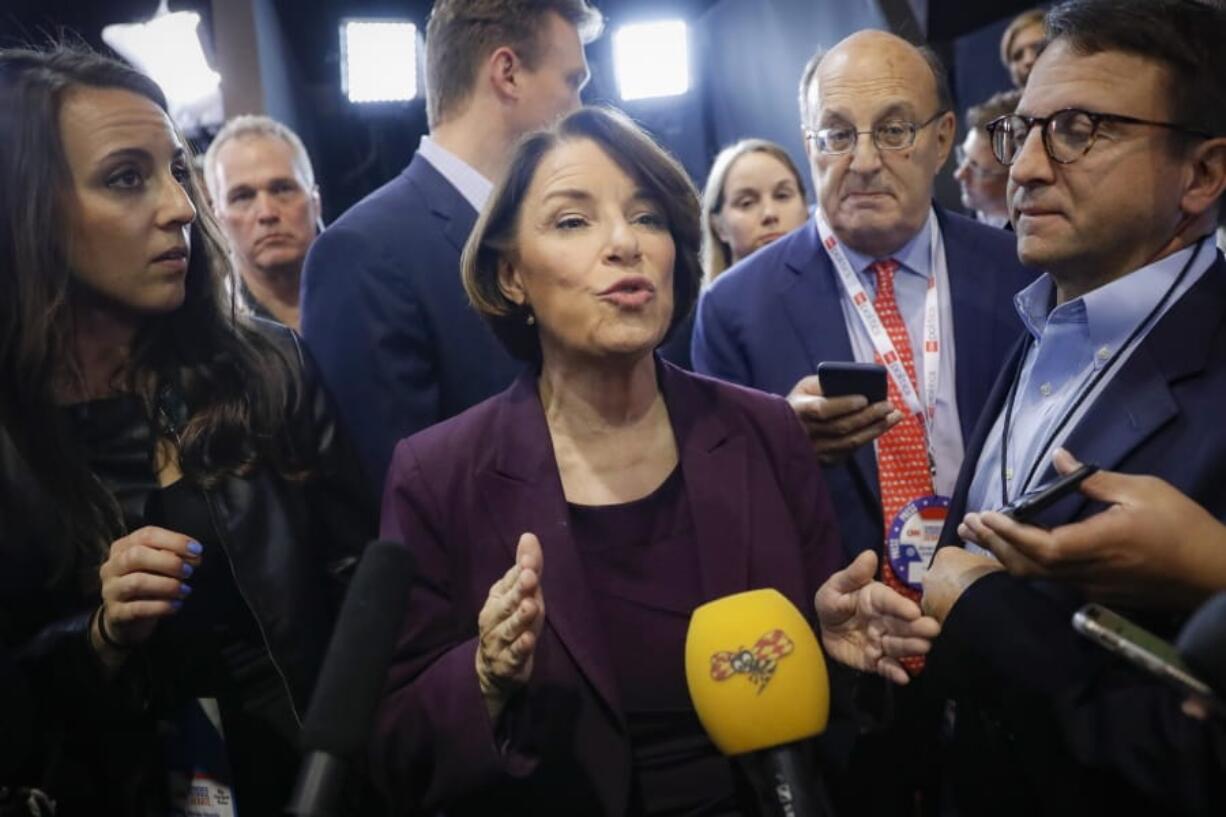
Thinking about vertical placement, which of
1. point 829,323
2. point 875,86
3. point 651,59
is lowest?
point 829,323

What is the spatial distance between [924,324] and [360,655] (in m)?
1.74

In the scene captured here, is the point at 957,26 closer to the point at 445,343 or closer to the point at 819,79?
the point at 819,79

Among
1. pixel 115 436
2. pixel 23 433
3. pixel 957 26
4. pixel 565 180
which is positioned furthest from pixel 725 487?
pixel 957 26

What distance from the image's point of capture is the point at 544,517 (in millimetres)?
1863

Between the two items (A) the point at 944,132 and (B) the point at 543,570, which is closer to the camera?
(B) the point at 543,570

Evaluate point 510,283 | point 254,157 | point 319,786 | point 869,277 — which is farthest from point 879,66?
point 254,157

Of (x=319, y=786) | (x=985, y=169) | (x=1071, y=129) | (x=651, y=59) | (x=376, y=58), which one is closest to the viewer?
(x=319, y=786)

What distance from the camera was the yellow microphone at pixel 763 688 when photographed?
1.32 metres

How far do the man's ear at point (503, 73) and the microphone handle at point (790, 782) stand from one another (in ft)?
6.41

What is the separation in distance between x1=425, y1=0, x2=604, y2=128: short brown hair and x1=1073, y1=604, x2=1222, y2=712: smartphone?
7.21ft

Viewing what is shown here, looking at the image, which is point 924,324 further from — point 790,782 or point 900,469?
point 790,782

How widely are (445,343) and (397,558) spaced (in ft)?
4.43

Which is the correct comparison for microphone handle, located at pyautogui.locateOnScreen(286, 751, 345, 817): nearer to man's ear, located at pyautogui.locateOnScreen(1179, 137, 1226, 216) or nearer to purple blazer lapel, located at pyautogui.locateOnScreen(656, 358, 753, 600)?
purple blazer lapel, located at pyautogui.locateOnScreen(656, 358, 753, 600)

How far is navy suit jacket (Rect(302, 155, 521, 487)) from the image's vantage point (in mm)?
2471
